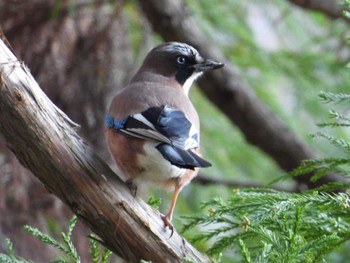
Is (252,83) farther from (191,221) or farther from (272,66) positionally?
(191,221)

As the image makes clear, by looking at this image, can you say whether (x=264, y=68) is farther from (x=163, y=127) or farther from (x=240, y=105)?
(x=163, y=127)

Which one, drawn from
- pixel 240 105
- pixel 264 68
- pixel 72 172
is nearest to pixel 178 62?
pixel 240 105

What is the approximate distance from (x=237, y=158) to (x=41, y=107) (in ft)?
12.1

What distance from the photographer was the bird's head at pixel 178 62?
4484 mm

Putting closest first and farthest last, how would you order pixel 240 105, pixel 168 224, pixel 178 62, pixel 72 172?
pixel 72 172 < pixel 168 224 < pixel 178 62 < pixel 240 105

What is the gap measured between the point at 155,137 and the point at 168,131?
0.06 meters

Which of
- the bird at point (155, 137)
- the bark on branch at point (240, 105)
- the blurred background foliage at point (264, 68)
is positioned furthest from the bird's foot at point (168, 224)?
the blurred background foliage at point (264, 68)

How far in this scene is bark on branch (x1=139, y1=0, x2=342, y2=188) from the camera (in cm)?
542

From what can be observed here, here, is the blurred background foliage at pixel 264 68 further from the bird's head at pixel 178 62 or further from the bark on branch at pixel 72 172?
the bark on branch at pixel 72 172

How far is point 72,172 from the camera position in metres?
2.85

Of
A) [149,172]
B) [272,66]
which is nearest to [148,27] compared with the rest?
[272,66]

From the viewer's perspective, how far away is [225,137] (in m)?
6.16

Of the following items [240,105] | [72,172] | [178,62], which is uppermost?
[72,172]

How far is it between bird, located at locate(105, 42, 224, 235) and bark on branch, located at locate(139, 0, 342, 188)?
133 cm
